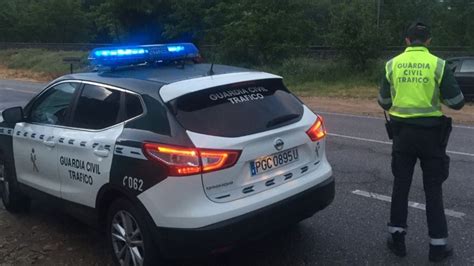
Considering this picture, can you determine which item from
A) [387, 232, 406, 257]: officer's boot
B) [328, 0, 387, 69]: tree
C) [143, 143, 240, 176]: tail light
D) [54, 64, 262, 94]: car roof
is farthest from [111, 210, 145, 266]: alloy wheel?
[328, 0, 387, 69]: tree

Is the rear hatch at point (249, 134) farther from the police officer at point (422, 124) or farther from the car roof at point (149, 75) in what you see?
the police officer at point (422, 124)

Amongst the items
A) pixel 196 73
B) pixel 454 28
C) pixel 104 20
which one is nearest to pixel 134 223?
pixel 196 73

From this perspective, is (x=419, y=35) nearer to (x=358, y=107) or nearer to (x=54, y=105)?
(x=54, y=105)

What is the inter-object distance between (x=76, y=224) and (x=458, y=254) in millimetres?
3455

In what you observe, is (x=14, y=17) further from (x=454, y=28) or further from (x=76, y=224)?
(x=76, y=224)

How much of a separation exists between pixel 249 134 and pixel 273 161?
0.28 m

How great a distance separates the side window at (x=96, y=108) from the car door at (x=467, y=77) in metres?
15.0

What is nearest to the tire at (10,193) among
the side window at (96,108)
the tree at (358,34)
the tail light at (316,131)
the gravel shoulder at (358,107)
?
the side window at (96,108)

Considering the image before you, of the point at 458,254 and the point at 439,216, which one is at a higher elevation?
the point at 439,216

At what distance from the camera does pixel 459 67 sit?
17.2 metres

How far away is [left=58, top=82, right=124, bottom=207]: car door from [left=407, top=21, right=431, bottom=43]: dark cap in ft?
7.57

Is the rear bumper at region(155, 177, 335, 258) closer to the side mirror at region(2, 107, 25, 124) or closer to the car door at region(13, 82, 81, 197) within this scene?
the car door at region(13, 82, 81, 197)

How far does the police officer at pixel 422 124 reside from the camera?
406 centimetres

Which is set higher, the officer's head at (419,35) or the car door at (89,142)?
the officer's head at (419,35)
